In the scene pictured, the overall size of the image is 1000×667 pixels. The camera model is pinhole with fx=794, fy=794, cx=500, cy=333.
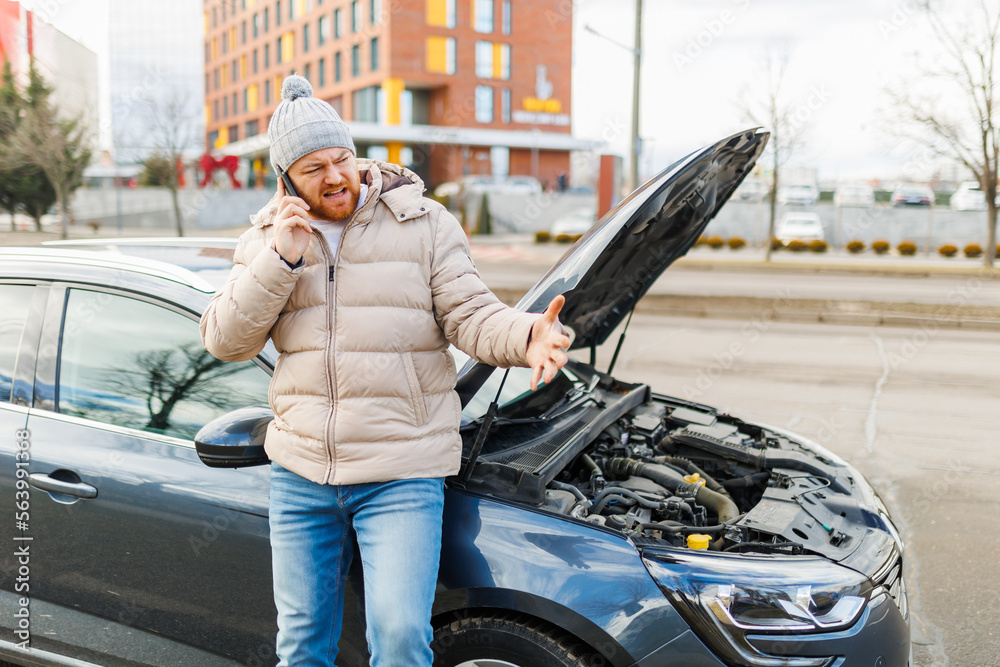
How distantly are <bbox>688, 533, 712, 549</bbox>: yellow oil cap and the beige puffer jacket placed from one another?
695 millimetres

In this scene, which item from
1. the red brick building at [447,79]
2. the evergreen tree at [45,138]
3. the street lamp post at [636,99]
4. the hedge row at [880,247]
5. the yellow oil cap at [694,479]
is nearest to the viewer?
the yellow oil cap at [694,479]

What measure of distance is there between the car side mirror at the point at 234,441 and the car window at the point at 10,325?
0.88m

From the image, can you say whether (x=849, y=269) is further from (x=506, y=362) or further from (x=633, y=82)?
(x=506, y=362)

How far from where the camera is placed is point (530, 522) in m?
2.04

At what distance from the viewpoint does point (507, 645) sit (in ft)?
6.52

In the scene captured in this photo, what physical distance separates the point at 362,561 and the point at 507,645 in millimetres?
420

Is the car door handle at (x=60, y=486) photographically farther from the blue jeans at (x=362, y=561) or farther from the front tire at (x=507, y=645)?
the front tire at (x=507, y=645)

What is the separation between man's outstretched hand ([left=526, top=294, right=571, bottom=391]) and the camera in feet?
6.04

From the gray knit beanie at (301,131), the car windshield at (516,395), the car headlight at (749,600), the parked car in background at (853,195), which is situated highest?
the parked car in background at (853,195)

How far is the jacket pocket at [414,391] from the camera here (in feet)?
6.47

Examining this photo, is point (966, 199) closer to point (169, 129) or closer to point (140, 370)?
point (169, 129)

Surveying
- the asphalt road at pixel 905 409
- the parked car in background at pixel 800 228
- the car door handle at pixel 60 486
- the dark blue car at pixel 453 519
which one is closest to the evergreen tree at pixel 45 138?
the asphalt road at pixel 905 409

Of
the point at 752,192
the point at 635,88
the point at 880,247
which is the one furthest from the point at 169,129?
the point at 880,247

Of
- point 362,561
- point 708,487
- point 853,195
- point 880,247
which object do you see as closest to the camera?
point 362,561
